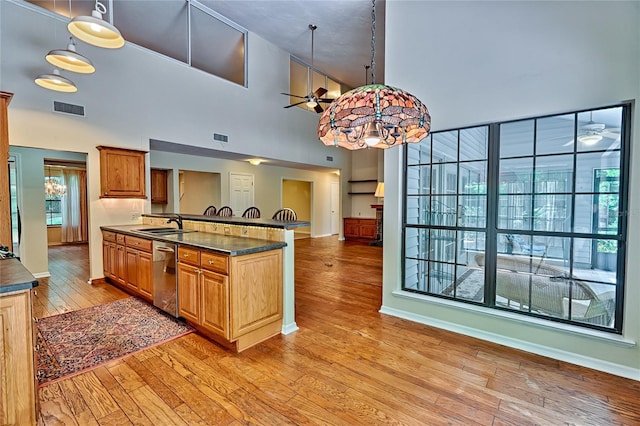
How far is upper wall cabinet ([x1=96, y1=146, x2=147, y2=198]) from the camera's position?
177 inches

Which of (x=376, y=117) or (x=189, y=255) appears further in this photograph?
(x=189, y=255)

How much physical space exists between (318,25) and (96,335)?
19.7ft

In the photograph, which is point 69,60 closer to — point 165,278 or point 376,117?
point 165,278


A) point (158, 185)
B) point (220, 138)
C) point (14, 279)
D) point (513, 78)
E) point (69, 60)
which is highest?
point (69, 60)

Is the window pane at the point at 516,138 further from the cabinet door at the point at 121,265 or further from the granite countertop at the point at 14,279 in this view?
the cabinet door at the point at 121,265

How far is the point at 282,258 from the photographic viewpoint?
2.91 m

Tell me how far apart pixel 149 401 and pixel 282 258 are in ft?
4.80

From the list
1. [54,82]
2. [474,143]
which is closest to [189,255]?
[54,82]

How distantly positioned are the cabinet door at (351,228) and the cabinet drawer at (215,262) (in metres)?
7.20

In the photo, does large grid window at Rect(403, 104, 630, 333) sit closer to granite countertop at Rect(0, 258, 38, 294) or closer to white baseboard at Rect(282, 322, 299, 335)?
white baseboard at Rect(282, 322, 299, 335)

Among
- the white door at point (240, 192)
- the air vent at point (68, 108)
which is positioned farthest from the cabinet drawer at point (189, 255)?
the white door at point (240, 192)

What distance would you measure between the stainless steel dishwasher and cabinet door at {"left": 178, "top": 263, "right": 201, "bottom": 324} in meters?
0.10

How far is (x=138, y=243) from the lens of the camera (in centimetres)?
368

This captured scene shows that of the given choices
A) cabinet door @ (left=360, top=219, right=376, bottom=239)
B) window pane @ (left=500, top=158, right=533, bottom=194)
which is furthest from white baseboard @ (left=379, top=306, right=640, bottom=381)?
cabinet door @ (left=360, top=219, right=376, bottom=239)
